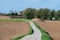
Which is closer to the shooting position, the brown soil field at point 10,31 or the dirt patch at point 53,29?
the dirt patch at point 53,29

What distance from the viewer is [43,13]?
13138cm

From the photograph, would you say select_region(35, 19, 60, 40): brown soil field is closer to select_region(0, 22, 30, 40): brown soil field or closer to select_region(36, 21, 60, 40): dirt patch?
select_region(36, 21, 60, 40): dirt patch

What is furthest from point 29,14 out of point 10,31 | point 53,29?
point 10,31

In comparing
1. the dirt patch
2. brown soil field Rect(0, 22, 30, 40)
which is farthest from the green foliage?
brown soil field Rect(0, 22, 30, 40)

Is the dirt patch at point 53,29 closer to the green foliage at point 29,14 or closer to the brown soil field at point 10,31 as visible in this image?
the brown soil field at point 10,31

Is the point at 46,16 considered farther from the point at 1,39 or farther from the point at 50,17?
the point at 1,39

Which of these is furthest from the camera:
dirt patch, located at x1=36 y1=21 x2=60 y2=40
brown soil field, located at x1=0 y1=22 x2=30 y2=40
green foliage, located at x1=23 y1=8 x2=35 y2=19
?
green foliage, located at x1=23 y1=8 x2=35 y2=19

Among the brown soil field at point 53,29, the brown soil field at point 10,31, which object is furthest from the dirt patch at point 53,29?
the brown soil field at point 10,31

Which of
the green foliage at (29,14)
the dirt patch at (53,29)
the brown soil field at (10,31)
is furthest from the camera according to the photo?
the green foliage at (29,14)

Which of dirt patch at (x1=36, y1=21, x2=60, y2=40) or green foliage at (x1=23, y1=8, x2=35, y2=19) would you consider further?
green foliage at (x1=23, y1=8, x2=35, y2=19)

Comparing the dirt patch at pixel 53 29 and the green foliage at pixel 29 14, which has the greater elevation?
the dirt patch at pixel 53 29

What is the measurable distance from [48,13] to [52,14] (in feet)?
8.15

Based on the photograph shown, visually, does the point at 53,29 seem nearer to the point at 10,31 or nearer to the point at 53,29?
the point at 53,29

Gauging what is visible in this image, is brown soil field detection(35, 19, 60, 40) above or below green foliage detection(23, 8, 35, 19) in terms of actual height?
above
